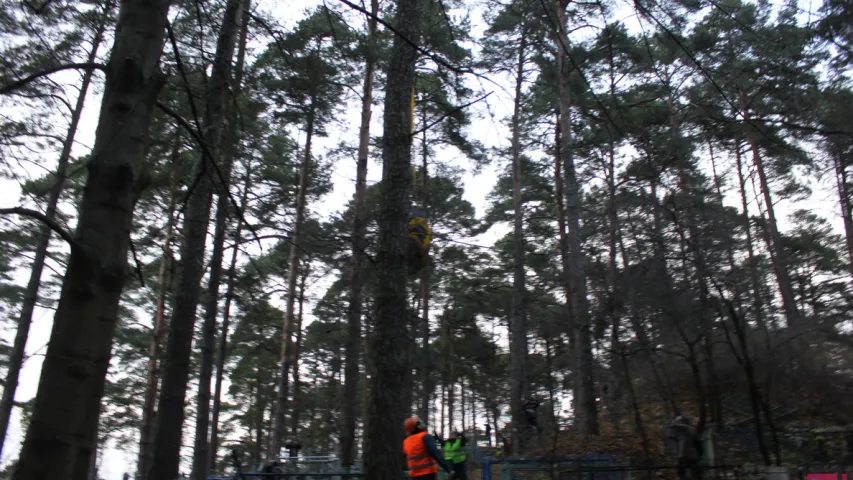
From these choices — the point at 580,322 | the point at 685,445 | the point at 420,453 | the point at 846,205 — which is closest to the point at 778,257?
the point at 846,205

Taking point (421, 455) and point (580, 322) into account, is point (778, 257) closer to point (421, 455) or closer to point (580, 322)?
point (580, 322)

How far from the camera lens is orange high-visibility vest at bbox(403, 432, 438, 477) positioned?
7.09 metres

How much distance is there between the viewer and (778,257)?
2128 centimetres

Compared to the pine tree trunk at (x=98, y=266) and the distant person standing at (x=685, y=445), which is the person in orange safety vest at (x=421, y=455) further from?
the pine tree trunk at (x=98, y=266)

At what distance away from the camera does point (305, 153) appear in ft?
60.7

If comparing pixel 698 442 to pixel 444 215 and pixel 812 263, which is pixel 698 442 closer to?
pixel 444 215

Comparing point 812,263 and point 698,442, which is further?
point 812,263

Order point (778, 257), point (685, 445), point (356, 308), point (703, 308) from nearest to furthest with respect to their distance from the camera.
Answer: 1. point (685, 445)
2. point (703, 308)
3. point (356, 308)
4. point (778, 257)

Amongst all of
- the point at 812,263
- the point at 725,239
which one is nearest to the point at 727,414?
the point at 725,239

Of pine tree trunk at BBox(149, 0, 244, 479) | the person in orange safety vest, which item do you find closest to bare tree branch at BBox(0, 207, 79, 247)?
the person in orange safety vest

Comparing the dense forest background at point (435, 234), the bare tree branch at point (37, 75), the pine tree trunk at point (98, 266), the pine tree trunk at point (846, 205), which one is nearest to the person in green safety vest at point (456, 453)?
the dense forest background at point (435, 234)

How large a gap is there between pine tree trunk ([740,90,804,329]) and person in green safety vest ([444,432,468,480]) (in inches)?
332

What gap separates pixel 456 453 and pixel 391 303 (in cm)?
544

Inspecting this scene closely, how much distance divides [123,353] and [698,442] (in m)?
25.1
